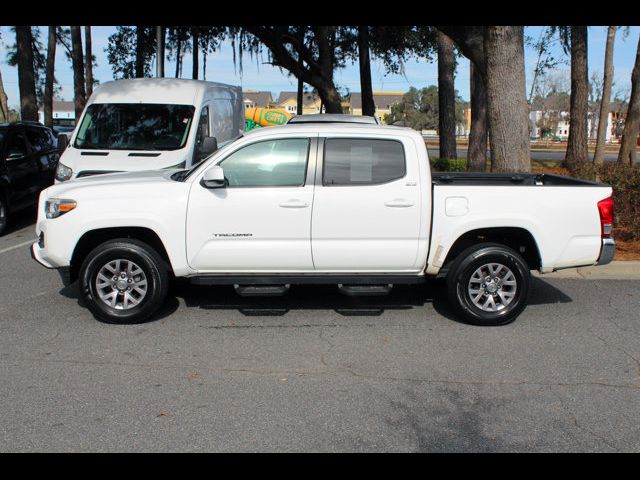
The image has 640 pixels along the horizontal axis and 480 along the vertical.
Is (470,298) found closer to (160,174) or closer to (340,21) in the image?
(160,174)

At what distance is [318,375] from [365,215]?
1759 mm

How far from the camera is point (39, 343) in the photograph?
233 inches

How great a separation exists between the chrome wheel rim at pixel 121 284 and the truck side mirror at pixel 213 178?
1.04 m

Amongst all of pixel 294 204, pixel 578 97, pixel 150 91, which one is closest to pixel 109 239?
pixel 294 204

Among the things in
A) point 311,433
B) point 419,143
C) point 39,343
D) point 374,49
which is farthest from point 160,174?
point 374,49

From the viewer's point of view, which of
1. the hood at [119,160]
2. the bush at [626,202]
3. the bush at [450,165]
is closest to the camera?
the bush at [626,202]

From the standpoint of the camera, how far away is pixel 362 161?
6.55 meters

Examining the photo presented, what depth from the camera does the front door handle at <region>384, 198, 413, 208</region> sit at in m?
6.38

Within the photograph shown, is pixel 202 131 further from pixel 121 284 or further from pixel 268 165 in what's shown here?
pixel 121 284

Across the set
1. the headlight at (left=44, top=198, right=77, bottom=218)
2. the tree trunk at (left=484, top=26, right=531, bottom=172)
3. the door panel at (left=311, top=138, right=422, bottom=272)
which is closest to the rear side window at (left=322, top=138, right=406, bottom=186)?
the door panel at (left=311, top=138, right=422, bottom=272)

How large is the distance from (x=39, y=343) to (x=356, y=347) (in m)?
2.75

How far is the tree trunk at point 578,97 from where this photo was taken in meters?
17.9

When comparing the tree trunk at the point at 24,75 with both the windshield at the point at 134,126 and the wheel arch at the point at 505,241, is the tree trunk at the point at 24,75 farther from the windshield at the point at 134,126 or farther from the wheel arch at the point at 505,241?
the wheel arch at the point at 505,241

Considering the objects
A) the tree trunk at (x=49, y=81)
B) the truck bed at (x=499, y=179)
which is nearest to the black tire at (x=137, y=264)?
the truck bed at (x=499, y=179)
